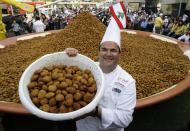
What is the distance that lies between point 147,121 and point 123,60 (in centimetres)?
112

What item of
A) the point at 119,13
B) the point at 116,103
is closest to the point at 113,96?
the point at 116,103

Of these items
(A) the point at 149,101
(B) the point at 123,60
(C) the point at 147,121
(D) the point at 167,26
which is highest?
(B) the point at 123,60

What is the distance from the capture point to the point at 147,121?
13.2 feet

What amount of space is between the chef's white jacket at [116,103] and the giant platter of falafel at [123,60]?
1403 mm

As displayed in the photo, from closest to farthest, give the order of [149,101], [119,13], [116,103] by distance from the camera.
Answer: [116,103]
[149,101]
[119,13]

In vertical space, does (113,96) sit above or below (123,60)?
above

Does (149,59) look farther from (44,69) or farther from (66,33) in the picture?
(44,69)

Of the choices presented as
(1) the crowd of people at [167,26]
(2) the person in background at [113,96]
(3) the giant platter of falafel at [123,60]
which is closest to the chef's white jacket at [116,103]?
(2) the person in background at [113,96]

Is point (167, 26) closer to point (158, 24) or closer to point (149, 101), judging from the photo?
point (158, 24)

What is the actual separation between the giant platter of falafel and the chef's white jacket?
1.40m

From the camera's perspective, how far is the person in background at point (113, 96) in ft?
5.80

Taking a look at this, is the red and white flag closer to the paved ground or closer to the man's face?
the paved ground

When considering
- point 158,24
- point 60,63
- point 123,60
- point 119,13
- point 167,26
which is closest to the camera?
point 60,63

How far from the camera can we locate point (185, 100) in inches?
190
